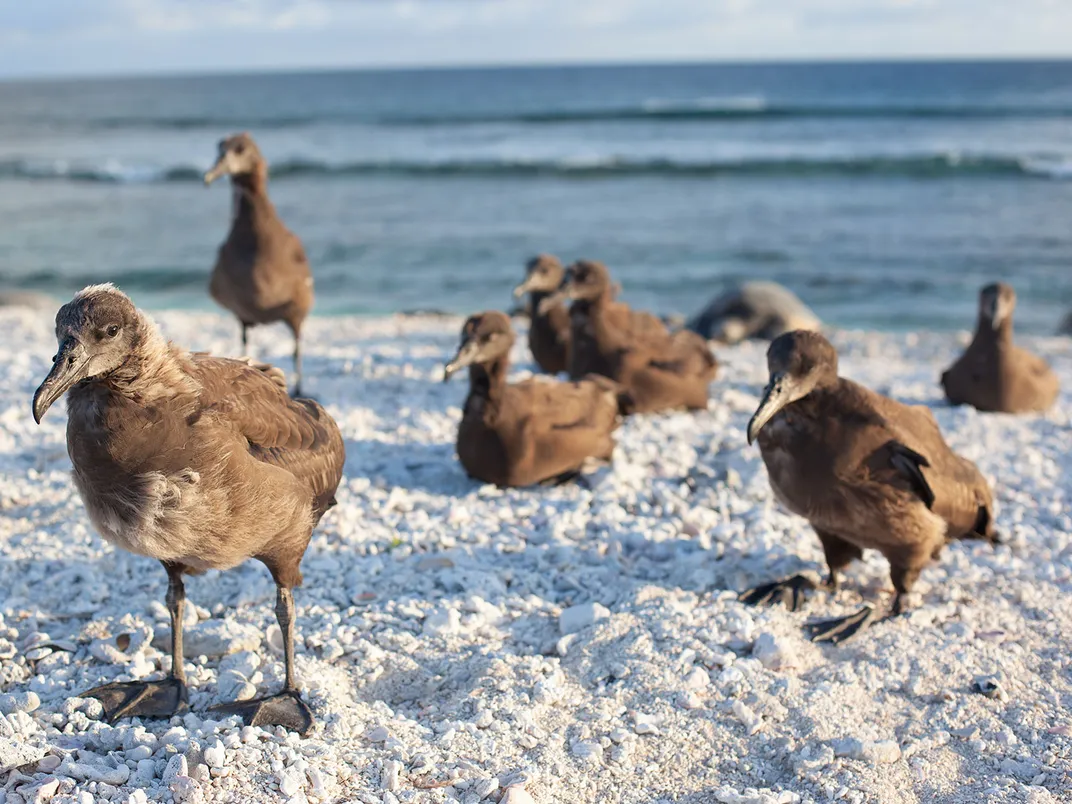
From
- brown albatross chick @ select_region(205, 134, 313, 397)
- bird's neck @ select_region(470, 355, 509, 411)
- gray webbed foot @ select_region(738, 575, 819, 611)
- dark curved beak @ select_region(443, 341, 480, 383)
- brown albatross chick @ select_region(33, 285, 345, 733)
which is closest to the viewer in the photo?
brown albatross chick @ select_region(33, 285, 345, 733)

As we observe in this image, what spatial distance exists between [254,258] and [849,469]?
5.73 metres

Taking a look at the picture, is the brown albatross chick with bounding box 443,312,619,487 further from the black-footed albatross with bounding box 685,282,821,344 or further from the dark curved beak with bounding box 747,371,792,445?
the black-footed albatross with bounding box 685,282,821,344

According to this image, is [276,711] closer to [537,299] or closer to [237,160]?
[237,160]

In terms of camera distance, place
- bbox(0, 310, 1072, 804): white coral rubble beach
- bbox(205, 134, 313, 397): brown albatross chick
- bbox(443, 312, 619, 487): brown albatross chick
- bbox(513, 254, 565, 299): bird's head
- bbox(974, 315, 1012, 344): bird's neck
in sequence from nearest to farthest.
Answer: bbox(0, 310, 1072, 804): white coral rubble beach
bbox(443, 312, 619, 487): brown albatross chick
bbox(205, 134, 313, 397): brown albatross chick
bbox(974, 315, 1012, 344): bird's neck
bbox(513, 254, 565, 299): bird's head

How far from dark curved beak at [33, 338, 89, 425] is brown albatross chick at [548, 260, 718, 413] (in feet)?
17.6

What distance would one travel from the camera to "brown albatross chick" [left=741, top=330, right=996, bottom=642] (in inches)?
202

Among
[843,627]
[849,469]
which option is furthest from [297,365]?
[843,627]

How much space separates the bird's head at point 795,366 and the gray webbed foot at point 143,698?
2.95 m

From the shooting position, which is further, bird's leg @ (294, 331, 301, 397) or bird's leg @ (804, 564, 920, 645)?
bird's leg @ (294, 331, 301, 397)

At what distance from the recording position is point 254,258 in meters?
8.87

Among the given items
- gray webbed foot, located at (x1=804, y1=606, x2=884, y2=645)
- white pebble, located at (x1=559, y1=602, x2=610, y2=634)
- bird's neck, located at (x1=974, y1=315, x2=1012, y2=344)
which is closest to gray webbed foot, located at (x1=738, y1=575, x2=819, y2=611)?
gray webbed foot, located at (x1=804, y1=606, x2=884, y2=645)

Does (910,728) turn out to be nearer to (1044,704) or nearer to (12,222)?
(1044,704)

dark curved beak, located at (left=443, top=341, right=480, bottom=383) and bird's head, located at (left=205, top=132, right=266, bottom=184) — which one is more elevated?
bird's head, located at (left=205, top=132, right=266, bottom=184)

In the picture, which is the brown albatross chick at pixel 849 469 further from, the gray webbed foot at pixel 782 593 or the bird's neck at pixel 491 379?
the bird's neck at pixel 491 379
